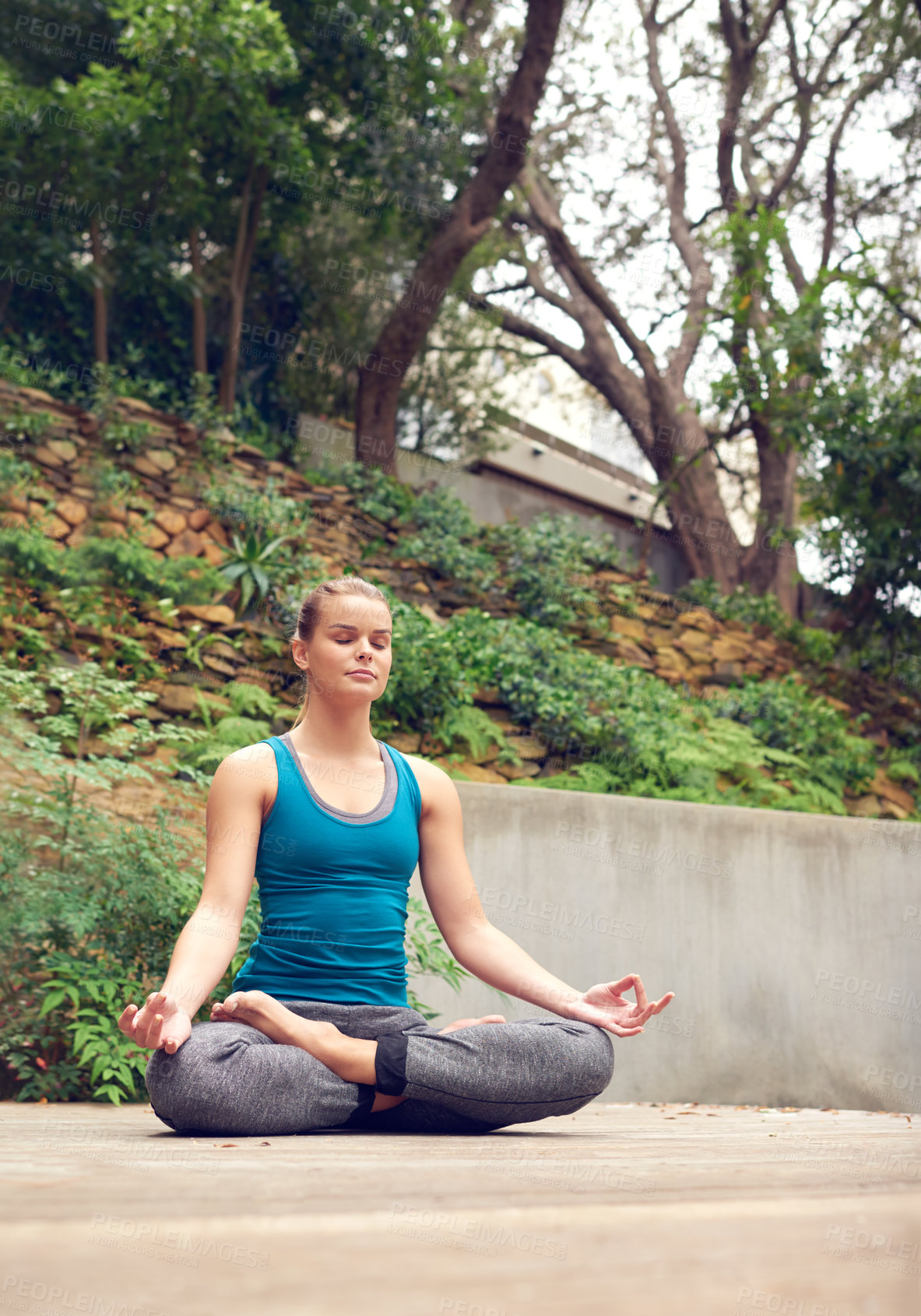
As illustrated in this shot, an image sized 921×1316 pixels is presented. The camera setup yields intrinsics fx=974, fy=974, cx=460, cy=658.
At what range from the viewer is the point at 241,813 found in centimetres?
240

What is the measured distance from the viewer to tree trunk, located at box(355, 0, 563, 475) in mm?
10500

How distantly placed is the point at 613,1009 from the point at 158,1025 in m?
1.05

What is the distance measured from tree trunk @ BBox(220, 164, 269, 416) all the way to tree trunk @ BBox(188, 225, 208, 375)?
268mm

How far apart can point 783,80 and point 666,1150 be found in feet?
52.9

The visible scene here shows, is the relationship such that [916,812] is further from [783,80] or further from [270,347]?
[783,80]

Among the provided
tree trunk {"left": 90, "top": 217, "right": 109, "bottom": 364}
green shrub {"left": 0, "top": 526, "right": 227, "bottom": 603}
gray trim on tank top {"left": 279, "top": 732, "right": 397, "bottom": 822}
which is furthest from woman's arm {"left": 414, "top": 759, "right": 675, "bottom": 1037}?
tree trunk {"left": 90, "top": 217, "right": 109, "bottom": 364}

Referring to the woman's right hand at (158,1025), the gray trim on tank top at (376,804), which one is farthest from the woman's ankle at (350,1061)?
the gray trim on tank top at (376,804)

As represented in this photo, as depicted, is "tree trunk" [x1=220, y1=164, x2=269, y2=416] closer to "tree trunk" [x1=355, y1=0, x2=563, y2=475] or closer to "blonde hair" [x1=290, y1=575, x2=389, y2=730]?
"tree trunk" [x1=355, y1=0, x2=563, y2=475]

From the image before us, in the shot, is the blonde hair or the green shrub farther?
the green shrub

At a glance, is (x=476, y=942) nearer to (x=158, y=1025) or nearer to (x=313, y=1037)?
(x=313, y=1037)

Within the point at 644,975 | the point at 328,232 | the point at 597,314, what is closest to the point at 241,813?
the point at 644,975

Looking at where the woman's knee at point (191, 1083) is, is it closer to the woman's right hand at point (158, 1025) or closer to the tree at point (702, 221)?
the woman's right hand at point (158, 1025)

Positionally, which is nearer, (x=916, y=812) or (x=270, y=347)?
(x=916, y=812)

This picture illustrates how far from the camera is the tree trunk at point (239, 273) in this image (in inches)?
393
